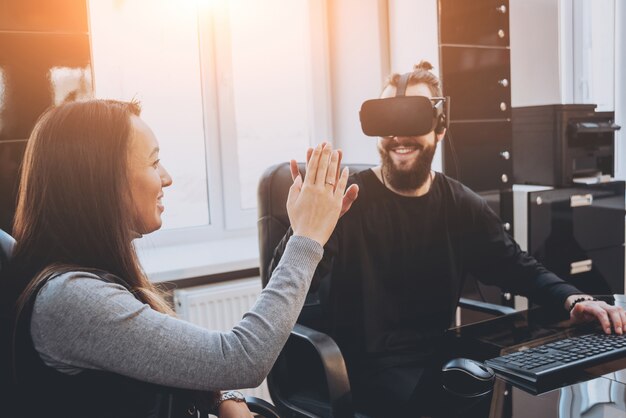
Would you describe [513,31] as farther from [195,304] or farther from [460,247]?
[195,304]

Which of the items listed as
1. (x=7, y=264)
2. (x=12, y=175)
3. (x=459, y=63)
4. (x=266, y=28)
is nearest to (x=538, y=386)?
(x=7, y=264)

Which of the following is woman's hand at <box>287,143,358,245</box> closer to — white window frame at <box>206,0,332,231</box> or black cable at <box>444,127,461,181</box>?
black cable at <box>444,127,461,181</box>

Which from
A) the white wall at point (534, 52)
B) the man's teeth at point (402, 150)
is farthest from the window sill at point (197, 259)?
the white wall at point (534, 52)

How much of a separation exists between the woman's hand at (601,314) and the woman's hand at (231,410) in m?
0.79

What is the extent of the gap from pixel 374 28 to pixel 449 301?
1456 millimetres

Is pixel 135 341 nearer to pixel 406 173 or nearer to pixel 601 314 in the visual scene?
pixel 601 314

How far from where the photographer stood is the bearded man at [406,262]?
1723mm

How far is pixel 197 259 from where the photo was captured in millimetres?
2537

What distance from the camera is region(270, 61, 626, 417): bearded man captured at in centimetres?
172

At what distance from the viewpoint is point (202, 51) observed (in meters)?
2.78

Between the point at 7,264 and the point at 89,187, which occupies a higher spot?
the point at 89,187

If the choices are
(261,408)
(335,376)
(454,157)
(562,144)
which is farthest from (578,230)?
(261,408)

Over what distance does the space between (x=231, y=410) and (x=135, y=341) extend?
1.01 feet

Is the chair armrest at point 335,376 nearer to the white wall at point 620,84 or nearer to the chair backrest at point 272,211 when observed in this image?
the chair backrest at point 272,211
